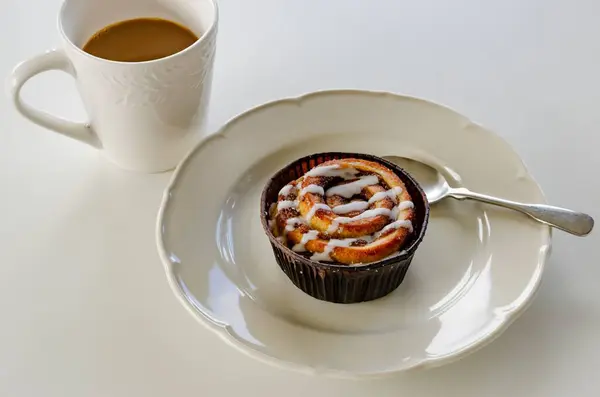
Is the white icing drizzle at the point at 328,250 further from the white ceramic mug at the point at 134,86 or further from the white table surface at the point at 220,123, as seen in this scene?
the white ceramic mug at the point at 134,86

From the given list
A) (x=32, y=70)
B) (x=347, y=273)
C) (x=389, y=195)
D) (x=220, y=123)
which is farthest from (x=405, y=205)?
(x=32, y=70)

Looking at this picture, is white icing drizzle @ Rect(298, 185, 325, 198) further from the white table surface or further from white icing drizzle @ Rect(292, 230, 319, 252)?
the white table surface

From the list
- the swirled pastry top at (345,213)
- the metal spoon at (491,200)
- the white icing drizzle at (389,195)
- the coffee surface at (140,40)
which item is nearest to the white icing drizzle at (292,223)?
the swirled pastry top at (345,213)

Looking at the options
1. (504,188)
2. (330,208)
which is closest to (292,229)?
(330,208)

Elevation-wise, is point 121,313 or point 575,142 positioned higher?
point 575,142

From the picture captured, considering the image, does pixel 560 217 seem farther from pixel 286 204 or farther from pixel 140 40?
pixel 140 40

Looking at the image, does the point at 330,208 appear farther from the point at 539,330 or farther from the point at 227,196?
the point at 539,330
